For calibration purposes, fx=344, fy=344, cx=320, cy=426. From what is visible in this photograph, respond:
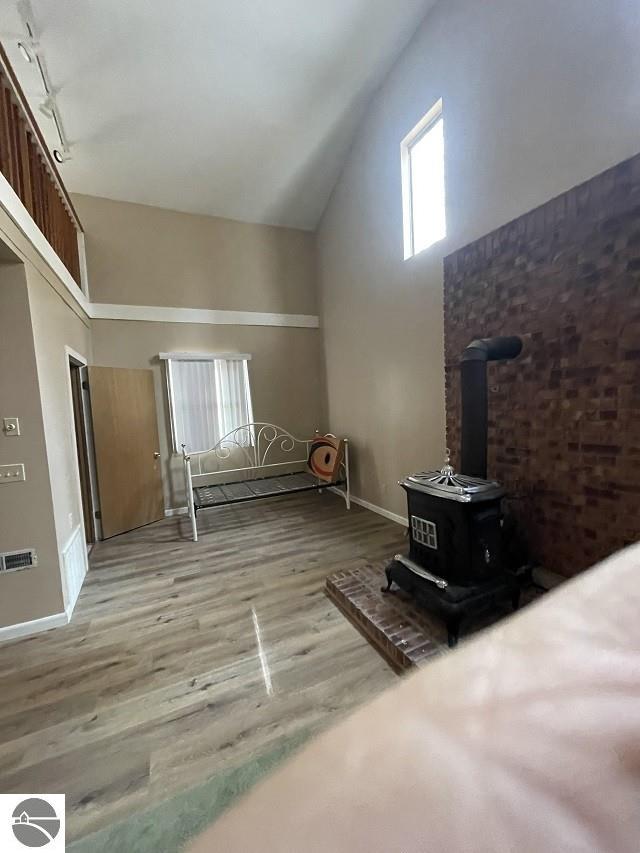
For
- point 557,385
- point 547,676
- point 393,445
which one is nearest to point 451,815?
point 547,676

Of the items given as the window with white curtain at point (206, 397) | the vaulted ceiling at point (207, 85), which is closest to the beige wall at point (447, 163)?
the vaulted ceiling at point (207, 85)

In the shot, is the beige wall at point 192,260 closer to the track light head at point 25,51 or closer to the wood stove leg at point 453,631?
the track light head at point 25,51

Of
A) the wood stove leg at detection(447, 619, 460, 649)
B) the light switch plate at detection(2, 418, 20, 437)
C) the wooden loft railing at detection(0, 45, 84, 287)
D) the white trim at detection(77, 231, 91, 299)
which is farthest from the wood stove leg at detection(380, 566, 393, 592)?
the white trim at detection(77, 231, 91, 299)

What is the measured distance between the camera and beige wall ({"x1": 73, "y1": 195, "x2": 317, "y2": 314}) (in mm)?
4047

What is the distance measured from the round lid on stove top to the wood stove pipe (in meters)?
0.26

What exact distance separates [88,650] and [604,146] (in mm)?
3914

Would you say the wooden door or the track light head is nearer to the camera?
the track light head

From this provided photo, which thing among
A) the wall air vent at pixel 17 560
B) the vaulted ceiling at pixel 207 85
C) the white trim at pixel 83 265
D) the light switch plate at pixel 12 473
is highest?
the vaulted ceiling at pixel 207 85

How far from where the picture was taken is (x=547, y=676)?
582 millimetres

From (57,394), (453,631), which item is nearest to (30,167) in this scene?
(57,394)

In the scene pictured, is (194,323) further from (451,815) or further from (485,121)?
(451,815)

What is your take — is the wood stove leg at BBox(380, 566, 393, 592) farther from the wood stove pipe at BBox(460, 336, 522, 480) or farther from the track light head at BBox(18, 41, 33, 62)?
the track light head at BBox(18, 41, 33, 62)

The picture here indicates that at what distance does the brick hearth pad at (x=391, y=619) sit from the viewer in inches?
69.1

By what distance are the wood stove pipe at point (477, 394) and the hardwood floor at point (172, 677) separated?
1191mm
